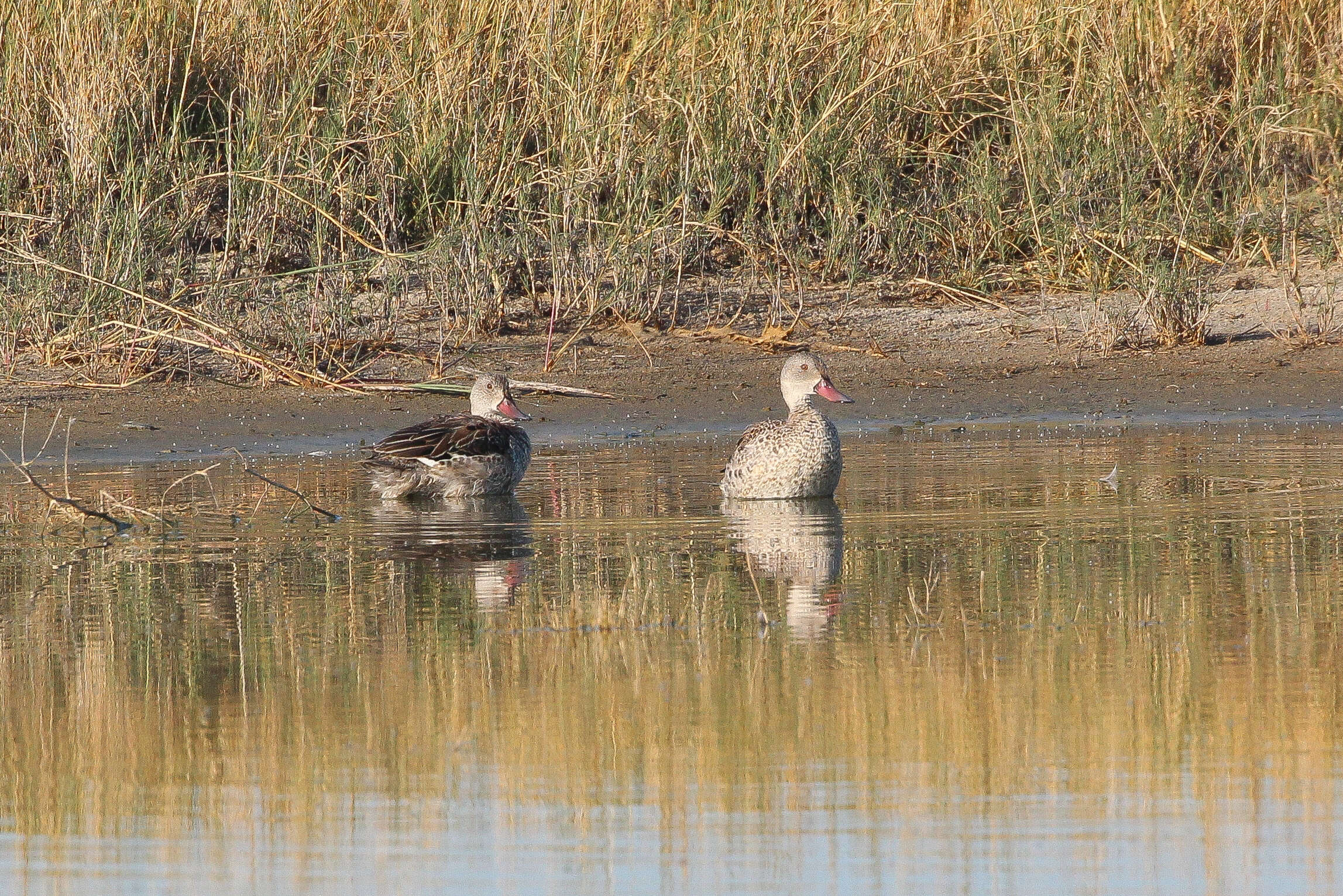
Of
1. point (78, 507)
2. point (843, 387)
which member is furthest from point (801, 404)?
point (78, 507)

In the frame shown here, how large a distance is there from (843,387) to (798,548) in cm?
483

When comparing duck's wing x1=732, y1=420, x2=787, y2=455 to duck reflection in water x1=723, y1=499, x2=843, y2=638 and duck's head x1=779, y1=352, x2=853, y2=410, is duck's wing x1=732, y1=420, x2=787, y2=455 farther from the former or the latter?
duck's head x1=779, y1=352, x2=853, y2=410

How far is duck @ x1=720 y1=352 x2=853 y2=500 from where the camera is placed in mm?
9305

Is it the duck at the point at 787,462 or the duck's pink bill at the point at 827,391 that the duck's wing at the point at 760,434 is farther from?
the duck's pink bill at the point at 827,391

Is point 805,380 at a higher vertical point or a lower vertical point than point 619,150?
lower

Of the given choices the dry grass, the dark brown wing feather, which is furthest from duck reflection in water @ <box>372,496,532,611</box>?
the dry grass

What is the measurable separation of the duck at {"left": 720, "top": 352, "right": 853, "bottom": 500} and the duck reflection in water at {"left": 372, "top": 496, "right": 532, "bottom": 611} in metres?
1.01

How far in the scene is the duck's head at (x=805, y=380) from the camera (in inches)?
405

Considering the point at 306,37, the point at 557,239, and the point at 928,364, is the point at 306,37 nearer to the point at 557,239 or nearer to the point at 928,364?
the point at 557,239

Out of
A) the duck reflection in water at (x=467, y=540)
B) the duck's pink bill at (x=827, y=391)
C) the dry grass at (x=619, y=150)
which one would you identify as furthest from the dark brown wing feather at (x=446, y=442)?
the dry grass at (x=619, y=150)

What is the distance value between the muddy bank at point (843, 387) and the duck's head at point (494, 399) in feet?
3.15

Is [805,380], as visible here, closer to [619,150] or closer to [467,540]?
[467,540]

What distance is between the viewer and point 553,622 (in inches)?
247

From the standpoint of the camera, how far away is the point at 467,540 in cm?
822
